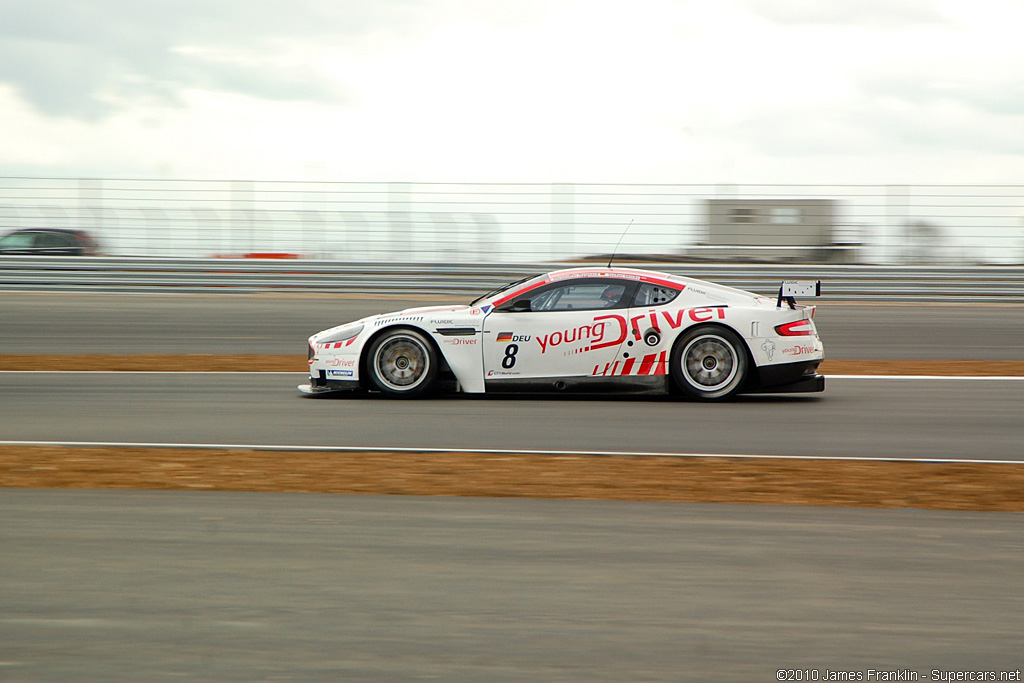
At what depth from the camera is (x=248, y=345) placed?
15336 millimetres

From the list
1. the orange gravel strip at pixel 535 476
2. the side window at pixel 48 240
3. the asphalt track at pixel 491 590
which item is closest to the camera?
the asphalt track at pixel 491 590

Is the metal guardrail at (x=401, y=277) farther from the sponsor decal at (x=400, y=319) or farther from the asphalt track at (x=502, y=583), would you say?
the asphalt track at (x=502, y=583)

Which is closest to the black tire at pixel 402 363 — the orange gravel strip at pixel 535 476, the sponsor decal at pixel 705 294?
the sponsor decal at pixel 705 294

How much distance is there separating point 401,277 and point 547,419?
11.3m

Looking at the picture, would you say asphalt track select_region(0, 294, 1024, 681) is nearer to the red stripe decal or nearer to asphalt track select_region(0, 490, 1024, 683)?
asphalt track select_region(0, 490, 1024, 683)

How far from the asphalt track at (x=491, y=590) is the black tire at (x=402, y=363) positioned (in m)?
4.24

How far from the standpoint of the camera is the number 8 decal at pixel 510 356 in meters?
9.62

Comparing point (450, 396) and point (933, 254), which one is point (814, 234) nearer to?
point (933, 254)

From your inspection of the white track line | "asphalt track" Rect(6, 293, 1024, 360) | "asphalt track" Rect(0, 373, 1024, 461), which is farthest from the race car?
"asphalt track" Rect(6, 293, 1024, 360)

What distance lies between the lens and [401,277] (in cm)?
1958

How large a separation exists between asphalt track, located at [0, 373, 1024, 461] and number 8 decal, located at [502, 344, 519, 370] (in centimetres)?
34

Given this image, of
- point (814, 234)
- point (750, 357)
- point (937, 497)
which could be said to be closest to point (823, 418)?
point (750, 357)

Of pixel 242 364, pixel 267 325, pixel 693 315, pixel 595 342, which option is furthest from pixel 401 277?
pixel 693 315

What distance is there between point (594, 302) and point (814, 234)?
11100mm
